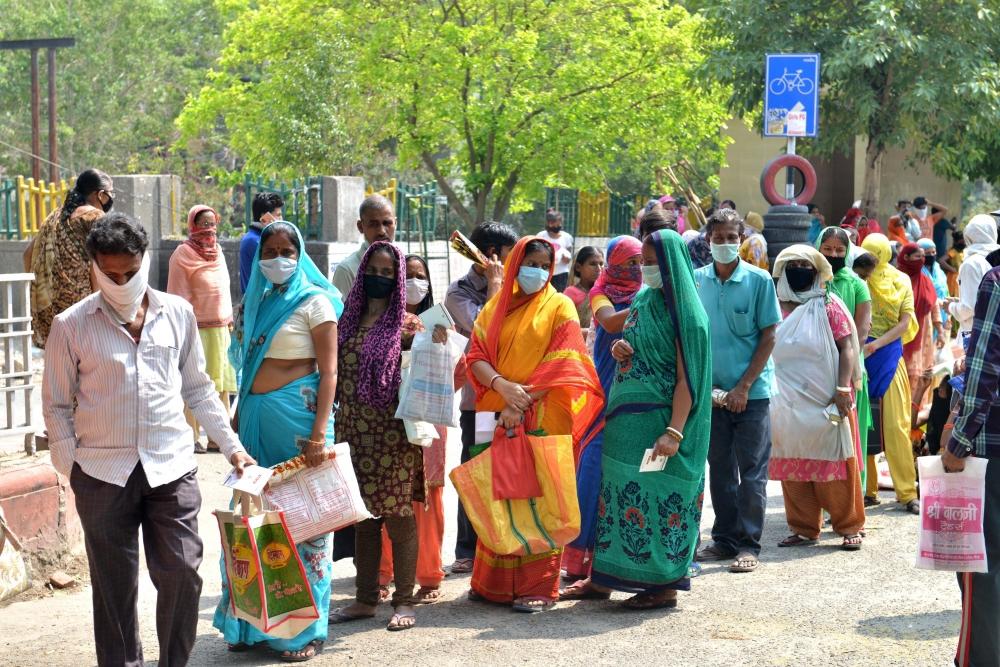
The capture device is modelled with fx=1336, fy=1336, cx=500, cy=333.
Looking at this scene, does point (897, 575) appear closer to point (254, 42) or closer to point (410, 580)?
point (410, 580)

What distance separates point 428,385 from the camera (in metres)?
5.74

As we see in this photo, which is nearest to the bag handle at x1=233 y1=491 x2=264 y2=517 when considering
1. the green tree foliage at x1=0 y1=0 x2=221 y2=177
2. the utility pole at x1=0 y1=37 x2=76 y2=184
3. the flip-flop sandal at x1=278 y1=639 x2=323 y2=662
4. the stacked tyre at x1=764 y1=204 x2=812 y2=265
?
the flip-flop sandal at x1=278 y1=639 x2=323 y2=662

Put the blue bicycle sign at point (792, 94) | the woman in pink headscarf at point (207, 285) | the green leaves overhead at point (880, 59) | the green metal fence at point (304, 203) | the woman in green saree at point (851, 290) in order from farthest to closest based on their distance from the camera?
the green leaves overhead at point (880, 59) → the green metal fence at point (304, 203) → the blue bicycle sign at point (792, 94) → the woman in pink headscarf at point (207, 285) → the woman in green saree at point (851, 290)

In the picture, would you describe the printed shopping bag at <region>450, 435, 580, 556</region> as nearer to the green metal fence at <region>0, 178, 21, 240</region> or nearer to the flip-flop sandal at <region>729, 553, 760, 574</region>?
the flip-flop sandal at <region>729, 553, 760, 574</region>

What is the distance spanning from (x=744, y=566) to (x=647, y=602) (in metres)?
0.98

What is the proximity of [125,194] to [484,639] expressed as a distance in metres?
10.4

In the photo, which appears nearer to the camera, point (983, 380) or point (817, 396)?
point (983, 380)

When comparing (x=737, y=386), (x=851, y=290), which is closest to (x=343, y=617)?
(x=737, y=386)

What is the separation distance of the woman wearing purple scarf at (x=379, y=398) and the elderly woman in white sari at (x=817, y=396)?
2.60 m

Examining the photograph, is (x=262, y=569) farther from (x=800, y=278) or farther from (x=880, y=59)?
(x=880, y=59)

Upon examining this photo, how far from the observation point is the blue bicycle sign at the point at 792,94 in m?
14.6

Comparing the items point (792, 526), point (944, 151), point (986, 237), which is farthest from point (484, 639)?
point (944, 151)

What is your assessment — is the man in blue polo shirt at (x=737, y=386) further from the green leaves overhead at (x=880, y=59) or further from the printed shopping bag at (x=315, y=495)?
the green leaves overhead at (x=880, y=59)

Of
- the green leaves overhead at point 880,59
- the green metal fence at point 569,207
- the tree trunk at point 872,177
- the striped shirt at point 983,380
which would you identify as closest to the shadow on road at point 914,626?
the striped shirt at point 983,380
